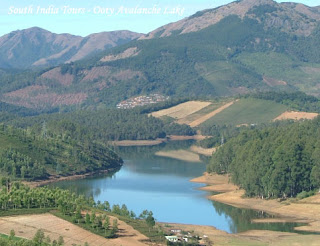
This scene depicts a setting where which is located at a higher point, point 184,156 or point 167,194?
point 184,156

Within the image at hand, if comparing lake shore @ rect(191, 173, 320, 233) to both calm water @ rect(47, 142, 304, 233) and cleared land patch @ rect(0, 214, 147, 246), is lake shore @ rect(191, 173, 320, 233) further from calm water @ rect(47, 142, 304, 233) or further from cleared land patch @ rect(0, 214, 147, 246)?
cleared land patch @ rect(0, 214, 147, 246)

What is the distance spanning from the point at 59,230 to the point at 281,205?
37166 mm

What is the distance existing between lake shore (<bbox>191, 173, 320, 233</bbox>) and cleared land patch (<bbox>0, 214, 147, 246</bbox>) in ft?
69.0

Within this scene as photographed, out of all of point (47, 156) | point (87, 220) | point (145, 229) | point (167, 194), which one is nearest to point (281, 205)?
point (167, 194)

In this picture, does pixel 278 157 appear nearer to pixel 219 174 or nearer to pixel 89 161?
pixel 219 174

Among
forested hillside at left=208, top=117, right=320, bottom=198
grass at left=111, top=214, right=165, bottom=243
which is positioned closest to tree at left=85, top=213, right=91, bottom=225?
grass at left=111, top=214, right=165, bottom=243

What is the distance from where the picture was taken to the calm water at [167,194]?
105312 mm

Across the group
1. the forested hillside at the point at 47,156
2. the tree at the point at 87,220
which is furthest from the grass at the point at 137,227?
the forested hillside at the point at 47,156

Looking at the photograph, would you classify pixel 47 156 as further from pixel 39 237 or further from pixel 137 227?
pixel 39 237

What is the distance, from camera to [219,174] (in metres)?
146

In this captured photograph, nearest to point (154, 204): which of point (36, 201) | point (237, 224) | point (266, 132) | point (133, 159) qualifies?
point (237, 224)

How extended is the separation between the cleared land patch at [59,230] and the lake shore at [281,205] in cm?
2104

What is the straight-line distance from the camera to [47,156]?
504 feet

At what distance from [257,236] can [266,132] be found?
188 feet
